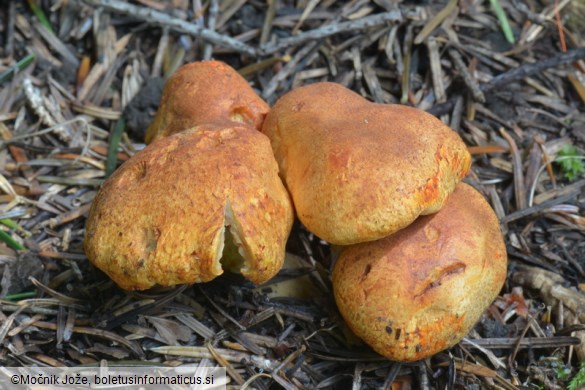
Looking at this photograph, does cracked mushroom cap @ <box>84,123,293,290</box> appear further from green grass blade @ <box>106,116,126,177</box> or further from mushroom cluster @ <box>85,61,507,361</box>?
green grass blade @ <box>106,116,126,177</box>

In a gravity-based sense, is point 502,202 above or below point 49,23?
below

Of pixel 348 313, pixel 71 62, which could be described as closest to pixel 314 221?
pixel 348 313

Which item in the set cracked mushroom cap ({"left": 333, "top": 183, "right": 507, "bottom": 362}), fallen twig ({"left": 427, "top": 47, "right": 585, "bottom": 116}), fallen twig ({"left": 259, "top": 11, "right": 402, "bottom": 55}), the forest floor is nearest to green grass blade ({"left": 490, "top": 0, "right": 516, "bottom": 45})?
the forest floor

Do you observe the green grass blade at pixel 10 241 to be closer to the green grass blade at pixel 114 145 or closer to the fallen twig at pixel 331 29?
the green grass blade at pixel 114 145

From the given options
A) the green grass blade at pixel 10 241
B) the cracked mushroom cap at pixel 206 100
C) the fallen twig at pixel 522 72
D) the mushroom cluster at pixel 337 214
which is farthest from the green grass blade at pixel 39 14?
the fallen twig at pixel 522 72

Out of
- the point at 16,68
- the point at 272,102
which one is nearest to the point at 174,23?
the point at 272,102

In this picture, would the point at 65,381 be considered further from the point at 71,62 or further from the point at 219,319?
the point at 71,62
